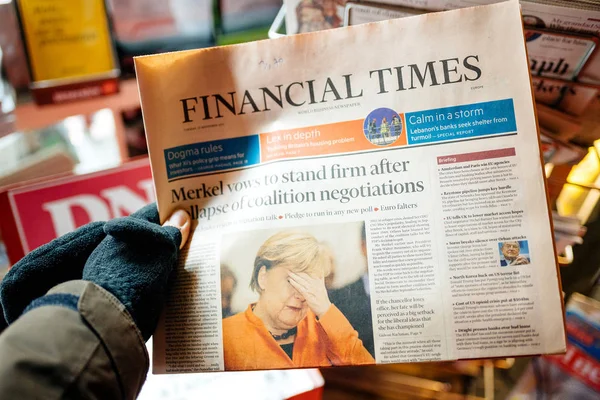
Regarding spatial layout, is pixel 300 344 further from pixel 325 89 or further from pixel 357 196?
pixel 325 89

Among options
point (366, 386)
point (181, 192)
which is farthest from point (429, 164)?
point (366, 386)

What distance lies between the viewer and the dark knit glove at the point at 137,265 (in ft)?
1.58

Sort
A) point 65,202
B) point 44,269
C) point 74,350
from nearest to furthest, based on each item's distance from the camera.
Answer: point 74,350
point 44,269
point 65,202

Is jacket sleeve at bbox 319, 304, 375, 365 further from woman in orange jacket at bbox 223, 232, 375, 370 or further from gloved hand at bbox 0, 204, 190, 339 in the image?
gloved hand at bbox 0, 204, 190, 339

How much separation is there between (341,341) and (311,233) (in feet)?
0.39

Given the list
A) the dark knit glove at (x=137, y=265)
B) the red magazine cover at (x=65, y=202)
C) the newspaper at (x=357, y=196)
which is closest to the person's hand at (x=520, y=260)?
the newspaper at (x=357, y=196)

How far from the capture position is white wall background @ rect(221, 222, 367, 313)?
51cm

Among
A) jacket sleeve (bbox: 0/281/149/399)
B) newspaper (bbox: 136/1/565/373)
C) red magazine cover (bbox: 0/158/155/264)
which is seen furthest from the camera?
red magazine cover (bbox: 0/158/155/264)

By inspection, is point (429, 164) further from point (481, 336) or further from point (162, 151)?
point (162, 151)

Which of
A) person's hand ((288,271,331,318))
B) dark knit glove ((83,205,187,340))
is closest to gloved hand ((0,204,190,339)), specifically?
dark knit glove ((83,205,187,340))

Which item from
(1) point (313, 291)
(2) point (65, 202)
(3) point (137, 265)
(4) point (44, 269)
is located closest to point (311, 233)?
(1) point (313, 291)

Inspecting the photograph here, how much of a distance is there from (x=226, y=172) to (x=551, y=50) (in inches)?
17.4

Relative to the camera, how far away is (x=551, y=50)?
60 cm

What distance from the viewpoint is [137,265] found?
496mm
